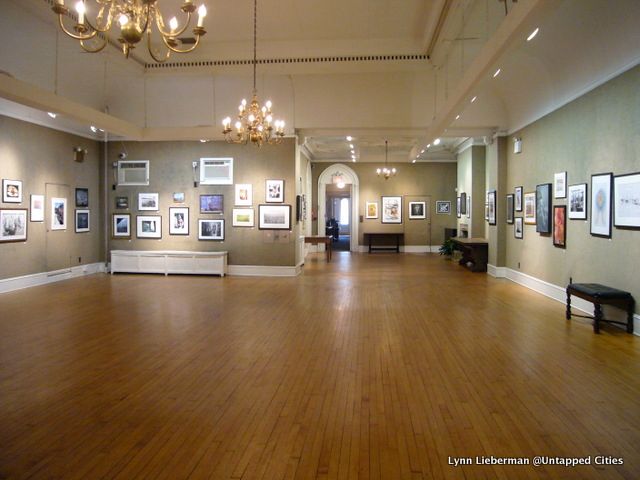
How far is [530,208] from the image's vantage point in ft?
32.1

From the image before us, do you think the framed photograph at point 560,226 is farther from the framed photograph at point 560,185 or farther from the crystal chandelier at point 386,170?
the crystal chandelier at point 386,170

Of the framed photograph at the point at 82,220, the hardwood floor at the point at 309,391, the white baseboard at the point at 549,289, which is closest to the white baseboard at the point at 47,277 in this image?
the framed photograph at the point at 82,220

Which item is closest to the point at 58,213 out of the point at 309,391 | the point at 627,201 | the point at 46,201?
the point at 46,201

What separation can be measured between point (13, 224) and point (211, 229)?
14.8 ft

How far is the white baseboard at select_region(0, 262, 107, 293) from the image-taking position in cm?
960

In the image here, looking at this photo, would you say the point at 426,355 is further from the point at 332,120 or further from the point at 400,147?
the point at 400,147

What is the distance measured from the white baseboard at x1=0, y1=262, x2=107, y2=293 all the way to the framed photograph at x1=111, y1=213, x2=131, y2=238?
3.45 feet

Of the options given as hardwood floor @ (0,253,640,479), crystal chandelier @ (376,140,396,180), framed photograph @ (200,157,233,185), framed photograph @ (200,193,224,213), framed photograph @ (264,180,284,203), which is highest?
crystal chandelier @ (376,140,396,180)

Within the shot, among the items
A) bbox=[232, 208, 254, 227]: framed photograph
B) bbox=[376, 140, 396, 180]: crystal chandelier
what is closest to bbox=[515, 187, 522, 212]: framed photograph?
bbox=[232, 208, 254, 227]: framed photograph

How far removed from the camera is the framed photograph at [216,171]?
12.1m

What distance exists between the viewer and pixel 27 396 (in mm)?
4000

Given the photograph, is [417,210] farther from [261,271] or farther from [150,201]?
[150,201]

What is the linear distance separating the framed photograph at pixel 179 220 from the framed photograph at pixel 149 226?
365 mm

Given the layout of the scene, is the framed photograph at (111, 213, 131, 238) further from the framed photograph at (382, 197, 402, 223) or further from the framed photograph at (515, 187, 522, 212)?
the framed photograph at (382, 197, 402, 223)
